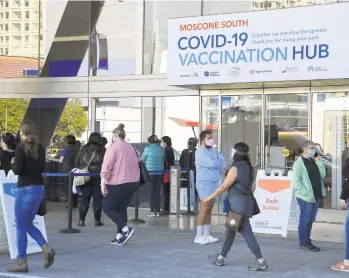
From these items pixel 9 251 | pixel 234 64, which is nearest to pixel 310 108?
pixel 234 64

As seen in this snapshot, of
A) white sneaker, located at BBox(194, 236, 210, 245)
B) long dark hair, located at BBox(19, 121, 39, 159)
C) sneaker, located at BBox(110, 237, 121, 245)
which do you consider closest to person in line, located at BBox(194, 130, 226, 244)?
white sneaker, located at BBox(194, 236, 210, 245)

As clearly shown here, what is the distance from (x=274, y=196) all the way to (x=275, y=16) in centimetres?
379

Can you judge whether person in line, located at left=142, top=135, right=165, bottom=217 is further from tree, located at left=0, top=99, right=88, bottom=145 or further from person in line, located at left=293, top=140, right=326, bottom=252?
person in line, located at left=293, top=140, right=326, bottom=252

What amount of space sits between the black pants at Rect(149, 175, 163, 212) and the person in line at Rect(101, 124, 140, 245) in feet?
14.1

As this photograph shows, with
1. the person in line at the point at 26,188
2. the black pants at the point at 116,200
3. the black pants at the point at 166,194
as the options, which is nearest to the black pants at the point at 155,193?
the black pants at the point at 166,194

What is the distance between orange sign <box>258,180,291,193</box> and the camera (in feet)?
38.9

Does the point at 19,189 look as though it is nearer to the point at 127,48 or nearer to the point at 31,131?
the point at 31,131

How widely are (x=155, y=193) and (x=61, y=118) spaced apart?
406 cm

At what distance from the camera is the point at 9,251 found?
1002 centimetres

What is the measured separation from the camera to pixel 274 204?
11875mm

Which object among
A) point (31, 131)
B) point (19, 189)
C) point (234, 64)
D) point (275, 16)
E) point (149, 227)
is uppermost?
point (275, 16)

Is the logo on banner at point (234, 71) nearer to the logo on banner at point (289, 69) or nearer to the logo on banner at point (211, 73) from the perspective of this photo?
the logo on banner at point (211, 73)

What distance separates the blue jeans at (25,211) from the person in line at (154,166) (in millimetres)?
6437

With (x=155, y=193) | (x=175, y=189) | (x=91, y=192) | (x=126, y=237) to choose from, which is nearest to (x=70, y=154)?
(x=155, y=193)
